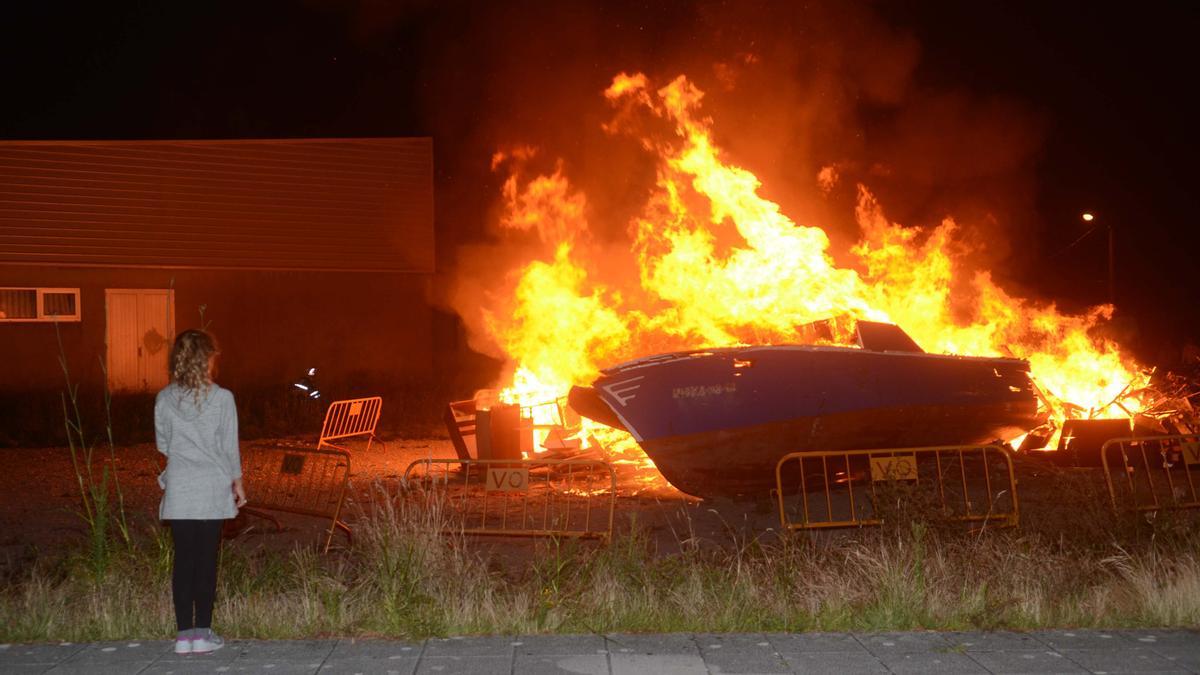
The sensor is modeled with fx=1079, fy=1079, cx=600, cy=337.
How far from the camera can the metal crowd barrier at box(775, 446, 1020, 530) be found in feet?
25.6

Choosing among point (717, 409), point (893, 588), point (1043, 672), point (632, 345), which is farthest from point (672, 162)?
point (1043, 672)

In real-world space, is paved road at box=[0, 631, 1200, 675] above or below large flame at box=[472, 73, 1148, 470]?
below

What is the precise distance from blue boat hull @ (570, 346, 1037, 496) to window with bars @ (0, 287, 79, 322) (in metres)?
13.6

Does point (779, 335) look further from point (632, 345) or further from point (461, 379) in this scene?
point (461, 379)

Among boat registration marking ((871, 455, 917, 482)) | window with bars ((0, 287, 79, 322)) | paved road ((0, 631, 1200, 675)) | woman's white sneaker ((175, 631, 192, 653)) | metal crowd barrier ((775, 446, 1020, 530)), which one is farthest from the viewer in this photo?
window with bars ((0, 287, 79, 322))

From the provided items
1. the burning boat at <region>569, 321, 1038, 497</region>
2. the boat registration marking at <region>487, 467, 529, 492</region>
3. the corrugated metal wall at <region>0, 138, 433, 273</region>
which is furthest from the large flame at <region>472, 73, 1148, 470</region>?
the corrugated metal wall at <region>0, 138, 433, 273</region>

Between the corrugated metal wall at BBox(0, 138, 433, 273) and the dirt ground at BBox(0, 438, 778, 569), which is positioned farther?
the corrugated metal wall at BBox(0, 138, 433, 273)

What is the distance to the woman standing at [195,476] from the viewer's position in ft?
19.0

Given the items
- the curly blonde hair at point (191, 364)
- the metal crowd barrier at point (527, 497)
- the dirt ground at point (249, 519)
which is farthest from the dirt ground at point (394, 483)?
the curly blonde hair at point (191, 364)

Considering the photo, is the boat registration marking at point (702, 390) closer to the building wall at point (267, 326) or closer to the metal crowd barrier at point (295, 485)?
the metal crowd barrier at point (295, 485)

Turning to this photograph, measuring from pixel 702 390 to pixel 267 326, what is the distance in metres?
13.6

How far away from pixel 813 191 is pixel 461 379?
8.55 meters

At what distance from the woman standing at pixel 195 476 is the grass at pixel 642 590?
0.48m

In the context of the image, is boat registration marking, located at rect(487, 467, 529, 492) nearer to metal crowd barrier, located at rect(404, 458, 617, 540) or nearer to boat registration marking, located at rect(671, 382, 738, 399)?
metal crowd barrier, located at rect(404, 458, 617, 540)
